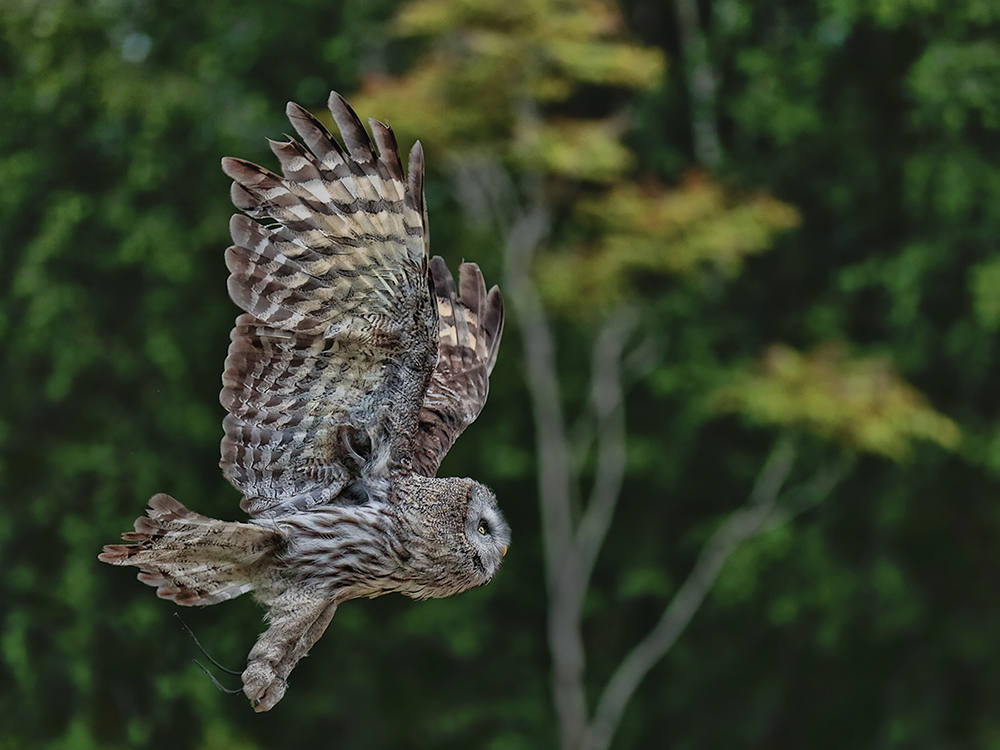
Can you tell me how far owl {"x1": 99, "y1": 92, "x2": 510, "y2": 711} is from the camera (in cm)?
221

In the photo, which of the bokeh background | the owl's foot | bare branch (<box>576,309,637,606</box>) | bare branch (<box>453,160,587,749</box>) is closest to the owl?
the owl's foot

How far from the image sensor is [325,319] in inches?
91.7

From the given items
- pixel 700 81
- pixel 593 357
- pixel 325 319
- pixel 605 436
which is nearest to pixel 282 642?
pixel 325 319

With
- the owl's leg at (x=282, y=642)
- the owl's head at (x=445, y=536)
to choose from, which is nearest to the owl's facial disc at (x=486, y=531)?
the owl's head at (x=445, y=536)

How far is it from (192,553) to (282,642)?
185 millimetres

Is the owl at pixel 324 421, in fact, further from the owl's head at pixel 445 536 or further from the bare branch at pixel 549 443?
the bare branch at pixel 549 443

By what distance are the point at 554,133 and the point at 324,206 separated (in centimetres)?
384

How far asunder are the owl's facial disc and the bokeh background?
3630mm

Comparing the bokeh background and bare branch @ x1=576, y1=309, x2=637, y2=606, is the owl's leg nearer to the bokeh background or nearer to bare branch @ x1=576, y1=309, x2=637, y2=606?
the bokeh background

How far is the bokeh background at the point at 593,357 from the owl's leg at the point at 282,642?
3.73 m

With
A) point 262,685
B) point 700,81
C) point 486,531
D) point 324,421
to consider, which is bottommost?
point 262,685

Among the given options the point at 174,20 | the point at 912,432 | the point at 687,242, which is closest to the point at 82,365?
the point at 174,20

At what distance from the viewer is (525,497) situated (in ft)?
23.5

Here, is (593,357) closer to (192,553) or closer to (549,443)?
(549,443)
